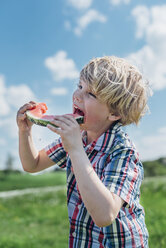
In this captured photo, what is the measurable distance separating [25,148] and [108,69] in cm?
102

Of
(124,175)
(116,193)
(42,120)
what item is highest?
(42,120)

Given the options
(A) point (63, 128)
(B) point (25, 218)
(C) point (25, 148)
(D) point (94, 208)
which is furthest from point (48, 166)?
(B) point (25, 218)

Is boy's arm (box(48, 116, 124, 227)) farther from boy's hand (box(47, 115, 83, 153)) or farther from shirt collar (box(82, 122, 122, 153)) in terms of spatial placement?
shirt collar (box(82, 122, 122, 153))

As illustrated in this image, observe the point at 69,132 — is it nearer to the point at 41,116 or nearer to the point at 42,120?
the point at 42,120

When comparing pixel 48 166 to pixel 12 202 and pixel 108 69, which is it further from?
pixel 12 202

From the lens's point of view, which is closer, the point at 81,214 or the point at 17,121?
the point at 81,214

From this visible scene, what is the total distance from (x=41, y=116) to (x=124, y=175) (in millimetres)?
831

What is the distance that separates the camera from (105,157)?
2344mm

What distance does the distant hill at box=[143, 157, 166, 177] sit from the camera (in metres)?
15.1

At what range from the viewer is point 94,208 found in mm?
1951

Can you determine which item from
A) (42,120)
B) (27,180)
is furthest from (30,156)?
(27,180)

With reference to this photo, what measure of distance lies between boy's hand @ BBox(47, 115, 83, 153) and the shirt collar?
30 cm

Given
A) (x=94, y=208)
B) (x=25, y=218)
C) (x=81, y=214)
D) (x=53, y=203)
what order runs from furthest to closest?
(x=53, y=203), (x=25, y=218), (x=81, y=214), (x=94, y=208)

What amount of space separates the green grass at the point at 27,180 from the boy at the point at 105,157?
10.6 metres
